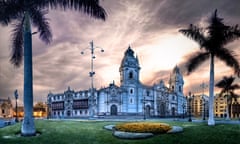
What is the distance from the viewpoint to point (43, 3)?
19.1m

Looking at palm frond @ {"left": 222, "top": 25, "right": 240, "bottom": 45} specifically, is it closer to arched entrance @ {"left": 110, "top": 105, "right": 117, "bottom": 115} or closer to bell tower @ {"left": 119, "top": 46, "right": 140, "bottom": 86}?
bell tower @ {"left": 119, "top": 46, "right": 140, "bottom": 86}

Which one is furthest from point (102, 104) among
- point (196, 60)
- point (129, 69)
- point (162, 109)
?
point (196, 60)

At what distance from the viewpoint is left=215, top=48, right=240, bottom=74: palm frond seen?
966 inches

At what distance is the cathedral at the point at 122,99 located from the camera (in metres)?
75.2

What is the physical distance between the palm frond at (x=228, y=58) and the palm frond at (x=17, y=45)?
55.1ft

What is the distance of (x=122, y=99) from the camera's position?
7544cm

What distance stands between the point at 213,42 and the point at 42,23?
1482cm

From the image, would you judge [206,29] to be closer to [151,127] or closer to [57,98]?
[151,127]

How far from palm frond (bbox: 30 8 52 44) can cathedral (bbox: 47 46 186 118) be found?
46.3 meters

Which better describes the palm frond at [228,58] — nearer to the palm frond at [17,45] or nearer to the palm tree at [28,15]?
the palm tree at [28,15]

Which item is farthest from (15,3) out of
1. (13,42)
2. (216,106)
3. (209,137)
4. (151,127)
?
(216,106)

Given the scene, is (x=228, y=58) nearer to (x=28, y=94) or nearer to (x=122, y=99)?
(x=28, y=94)

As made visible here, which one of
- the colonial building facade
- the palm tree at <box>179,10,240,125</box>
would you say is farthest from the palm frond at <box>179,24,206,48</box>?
the colonial building facade

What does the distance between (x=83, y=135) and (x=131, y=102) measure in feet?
191
